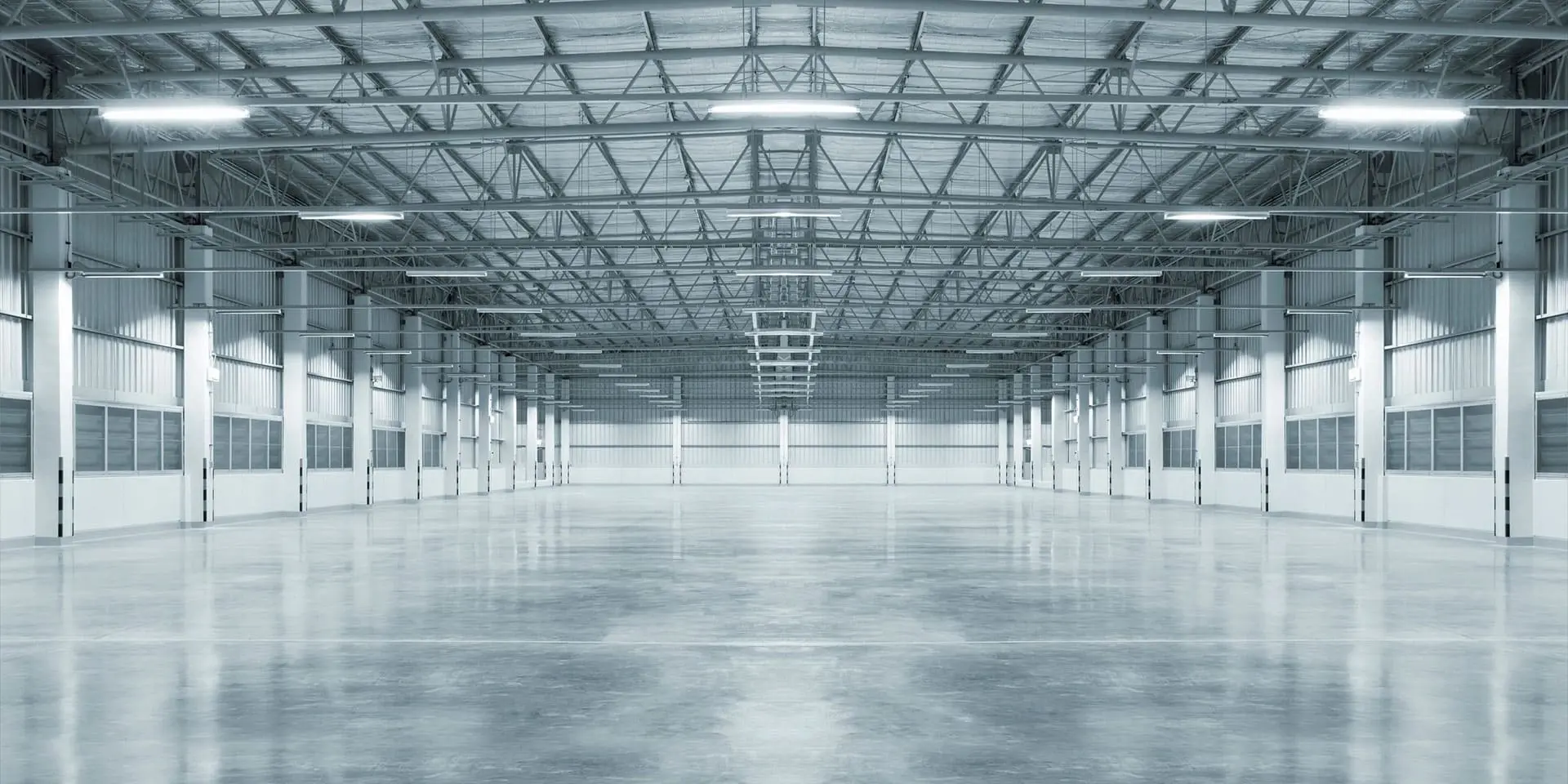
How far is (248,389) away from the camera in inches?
1574

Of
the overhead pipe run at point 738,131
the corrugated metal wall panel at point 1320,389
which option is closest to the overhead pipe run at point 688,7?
the overhead pipe run at point 738,131

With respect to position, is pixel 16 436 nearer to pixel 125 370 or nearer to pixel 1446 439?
pixel 125 370

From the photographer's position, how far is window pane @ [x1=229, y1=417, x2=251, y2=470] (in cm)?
3834

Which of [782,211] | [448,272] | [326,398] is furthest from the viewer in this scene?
[326,398]

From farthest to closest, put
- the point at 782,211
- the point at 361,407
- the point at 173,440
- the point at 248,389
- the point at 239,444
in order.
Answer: the point at 361,407 < the point at 248,389 < the point at 239,444 < the point at 173,440 < the point at 782,211

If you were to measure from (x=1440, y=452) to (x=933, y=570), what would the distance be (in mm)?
20058

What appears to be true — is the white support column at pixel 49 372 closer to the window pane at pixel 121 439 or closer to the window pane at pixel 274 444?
the window pane at pixel 121 439

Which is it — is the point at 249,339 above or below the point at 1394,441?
above

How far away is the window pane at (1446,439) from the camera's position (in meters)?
32.5

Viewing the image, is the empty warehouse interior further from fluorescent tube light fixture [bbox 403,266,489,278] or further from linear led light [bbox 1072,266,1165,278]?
fluorescent tube light fixture [bbox 403,266,489,278]

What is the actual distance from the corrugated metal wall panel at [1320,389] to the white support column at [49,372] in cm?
3487

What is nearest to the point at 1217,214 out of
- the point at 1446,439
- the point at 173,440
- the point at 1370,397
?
the point at 1446,439

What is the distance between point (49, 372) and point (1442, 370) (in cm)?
3497

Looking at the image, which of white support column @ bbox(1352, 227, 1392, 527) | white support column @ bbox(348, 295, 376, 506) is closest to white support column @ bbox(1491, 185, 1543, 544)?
white support column @ bbox(1352, 227, 1392, 527)
